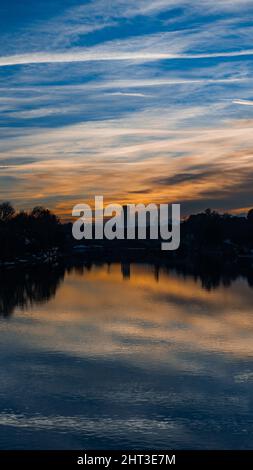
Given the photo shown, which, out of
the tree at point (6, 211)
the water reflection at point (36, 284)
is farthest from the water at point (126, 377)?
the tree at point (6, 211)

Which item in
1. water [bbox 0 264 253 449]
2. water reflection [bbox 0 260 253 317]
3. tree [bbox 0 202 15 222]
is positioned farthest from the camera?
tree [bbox 0 202 15 222]

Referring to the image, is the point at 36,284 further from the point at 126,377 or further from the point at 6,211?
the point at 6,211

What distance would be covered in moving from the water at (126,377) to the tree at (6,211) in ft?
209

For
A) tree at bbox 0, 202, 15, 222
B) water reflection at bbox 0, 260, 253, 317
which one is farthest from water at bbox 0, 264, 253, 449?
tree at bbox 0, 202, 15, 222

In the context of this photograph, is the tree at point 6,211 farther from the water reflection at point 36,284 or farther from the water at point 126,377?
the water at point 126,377

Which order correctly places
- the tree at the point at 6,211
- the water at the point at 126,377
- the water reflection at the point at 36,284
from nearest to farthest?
1. the water at the point at 126,377
2. the water reflection at the point at 36,284
3. the tree at the point at 6,211

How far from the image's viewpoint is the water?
1342 centimetres

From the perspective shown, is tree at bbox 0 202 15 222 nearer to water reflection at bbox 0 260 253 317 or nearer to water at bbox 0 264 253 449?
water reflection at bbox 0 260 253 317

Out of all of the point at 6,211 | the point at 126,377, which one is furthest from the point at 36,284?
the point at 6,211

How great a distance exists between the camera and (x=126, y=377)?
59.6ft

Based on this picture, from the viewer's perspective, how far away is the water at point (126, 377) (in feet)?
44.0

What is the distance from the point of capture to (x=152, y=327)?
91.6 feet

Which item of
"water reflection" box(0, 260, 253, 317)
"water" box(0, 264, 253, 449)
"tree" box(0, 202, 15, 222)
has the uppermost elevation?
"tree" box(0, 202, 15, 222)

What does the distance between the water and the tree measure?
209 ft
